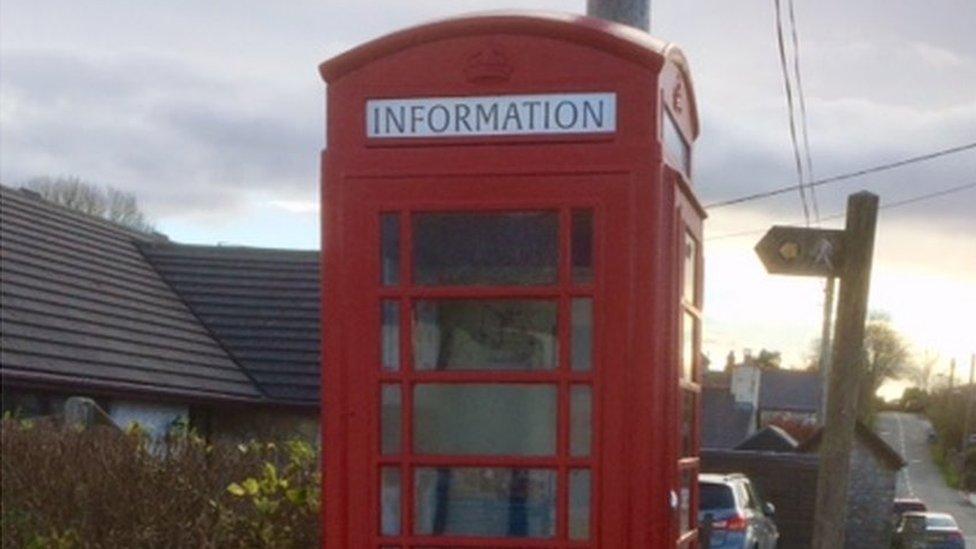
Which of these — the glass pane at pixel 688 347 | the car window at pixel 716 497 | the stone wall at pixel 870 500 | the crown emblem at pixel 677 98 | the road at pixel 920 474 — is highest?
the crown emblem at pixel 677 98

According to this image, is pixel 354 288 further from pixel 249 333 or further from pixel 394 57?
pixel 249 333

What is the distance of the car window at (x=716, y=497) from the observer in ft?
65.9

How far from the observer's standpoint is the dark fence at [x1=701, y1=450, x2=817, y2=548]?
31.7 meters

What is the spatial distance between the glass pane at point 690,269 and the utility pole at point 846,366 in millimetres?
667

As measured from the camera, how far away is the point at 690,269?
7523mm

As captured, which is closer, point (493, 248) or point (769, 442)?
point (493, 248)

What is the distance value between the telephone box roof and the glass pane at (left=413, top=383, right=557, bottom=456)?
47.7 inches

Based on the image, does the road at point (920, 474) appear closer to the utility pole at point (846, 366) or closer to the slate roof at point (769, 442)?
the slate roof at point (769, 442)

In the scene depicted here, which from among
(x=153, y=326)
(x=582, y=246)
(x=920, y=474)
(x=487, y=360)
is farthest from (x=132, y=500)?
(x=920, y=474)

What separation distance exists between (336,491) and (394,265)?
85 centimetres

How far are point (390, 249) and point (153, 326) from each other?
17938 millimetres

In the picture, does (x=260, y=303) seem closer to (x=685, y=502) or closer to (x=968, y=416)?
(x=685, y=502)

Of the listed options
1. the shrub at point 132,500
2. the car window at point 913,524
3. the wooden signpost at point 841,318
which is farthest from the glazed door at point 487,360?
the car window at point 913,524

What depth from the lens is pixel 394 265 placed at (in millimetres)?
6723
